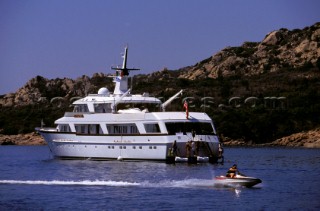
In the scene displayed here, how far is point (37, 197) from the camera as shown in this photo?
4141cm

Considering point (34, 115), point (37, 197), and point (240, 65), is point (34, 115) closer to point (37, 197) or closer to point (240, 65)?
point (240, 65)

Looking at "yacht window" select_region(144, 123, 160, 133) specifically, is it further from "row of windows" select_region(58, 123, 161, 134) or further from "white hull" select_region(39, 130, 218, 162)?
"white hull" select_region(39, 130, 218, 162)

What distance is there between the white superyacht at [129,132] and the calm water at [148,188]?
5.42 feet

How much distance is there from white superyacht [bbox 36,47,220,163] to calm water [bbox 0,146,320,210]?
1653 millimetres

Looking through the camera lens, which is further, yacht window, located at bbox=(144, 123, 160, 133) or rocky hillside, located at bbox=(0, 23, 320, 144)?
rocky hillside, located at bbox=(0, 23, 320, 144)

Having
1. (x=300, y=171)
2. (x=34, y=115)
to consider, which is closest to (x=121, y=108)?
(x=300, y=171)

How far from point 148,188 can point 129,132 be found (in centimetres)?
2010

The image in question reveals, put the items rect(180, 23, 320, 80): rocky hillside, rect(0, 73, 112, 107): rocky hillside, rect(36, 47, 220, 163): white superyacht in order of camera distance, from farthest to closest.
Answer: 1. rect(0, 73, 112, 107): rocky hillside
2. rect(180, 23, 320, 80): rocky hillside
3. rect(36, 47, 220, 163): white superyacht

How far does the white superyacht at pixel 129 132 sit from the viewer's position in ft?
204

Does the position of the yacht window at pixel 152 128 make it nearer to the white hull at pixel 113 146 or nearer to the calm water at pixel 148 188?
the white hull at pixel 113 146

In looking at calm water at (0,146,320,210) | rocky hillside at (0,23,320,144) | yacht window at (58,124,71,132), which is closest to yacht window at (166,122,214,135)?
calm water at (0,146,320,210)

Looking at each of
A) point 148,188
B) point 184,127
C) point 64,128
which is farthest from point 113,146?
point 148,188

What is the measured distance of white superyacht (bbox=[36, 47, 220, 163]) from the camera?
204ft

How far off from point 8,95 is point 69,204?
160m
